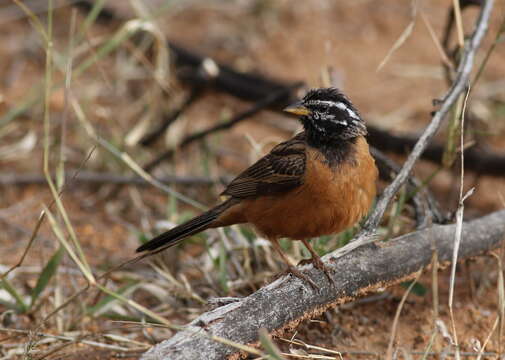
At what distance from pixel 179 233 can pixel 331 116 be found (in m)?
1.17

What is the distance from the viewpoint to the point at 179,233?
423 centimetres

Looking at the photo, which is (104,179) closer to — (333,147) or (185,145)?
(185,145)

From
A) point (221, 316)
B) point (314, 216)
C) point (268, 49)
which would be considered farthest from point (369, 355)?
point (268, 49)

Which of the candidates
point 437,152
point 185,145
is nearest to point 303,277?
point 437,152

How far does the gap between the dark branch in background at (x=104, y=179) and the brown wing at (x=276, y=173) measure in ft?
5.58

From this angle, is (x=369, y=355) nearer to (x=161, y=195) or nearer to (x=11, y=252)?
(x=11, y=252)

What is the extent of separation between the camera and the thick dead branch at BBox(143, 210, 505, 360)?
9.98ft

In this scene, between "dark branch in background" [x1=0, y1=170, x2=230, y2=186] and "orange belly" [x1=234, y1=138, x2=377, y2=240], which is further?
"dark branch in background" [x1=0, y1=170, x2=230, y2=186]

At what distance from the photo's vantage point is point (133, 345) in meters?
4.14

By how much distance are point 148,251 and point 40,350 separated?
827 millimetres

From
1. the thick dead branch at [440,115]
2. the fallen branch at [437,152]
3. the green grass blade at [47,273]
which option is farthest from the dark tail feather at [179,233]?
the fallen branch at [437,152]

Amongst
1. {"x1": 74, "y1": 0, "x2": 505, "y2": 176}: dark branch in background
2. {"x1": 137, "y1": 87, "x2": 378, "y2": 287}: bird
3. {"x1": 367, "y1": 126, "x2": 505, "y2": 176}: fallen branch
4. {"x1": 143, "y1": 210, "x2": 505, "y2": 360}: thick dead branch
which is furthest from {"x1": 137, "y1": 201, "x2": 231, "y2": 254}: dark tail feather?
{"x1": 367, "y1": 126, "x2": 505, "y2": 176}: fallen branch

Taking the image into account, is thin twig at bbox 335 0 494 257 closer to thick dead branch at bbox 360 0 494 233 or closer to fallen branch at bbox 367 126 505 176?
thick dead branch at bbox 360 0 494 233

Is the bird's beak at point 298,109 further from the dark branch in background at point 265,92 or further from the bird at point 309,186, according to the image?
the dark branch in background at point 265,92
